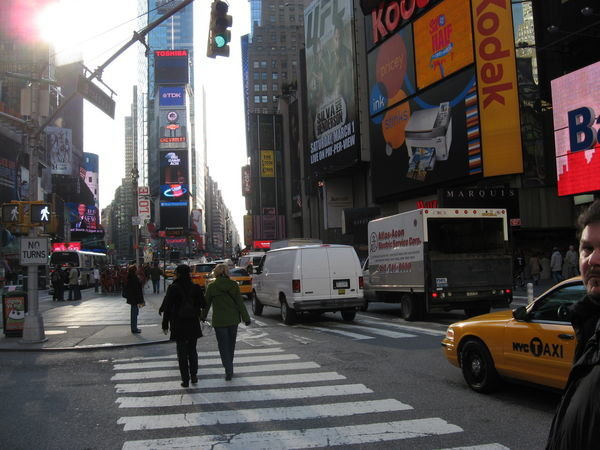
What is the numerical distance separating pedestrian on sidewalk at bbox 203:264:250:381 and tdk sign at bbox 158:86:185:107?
170 m

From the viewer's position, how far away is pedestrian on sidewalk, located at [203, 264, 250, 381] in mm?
8211

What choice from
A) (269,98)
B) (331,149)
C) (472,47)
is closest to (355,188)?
(331,149)

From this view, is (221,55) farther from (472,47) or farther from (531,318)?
(472,47)

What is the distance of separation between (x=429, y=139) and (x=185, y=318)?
2826 centimetres

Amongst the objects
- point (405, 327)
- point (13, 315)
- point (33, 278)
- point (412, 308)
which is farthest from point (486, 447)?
point (13, 315)

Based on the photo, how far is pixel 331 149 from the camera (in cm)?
4809

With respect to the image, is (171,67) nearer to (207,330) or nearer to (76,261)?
(76,261)

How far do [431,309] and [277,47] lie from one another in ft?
423

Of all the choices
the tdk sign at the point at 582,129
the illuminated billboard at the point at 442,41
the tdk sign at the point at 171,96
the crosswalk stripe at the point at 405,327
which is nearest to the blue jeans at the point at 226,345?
the crosswalk stripe at the point at 405,327

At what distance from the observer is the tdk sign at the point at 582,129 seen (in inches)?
1041

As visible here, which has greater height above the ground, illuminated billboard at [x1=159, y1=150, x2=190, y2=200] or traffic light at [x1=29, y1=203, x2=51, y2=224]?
illuminated billboard at [x1=159, y1=150, x2=190, y2=200]

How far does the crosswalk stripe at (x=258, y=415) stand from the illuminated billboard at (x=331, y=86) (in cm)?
3831

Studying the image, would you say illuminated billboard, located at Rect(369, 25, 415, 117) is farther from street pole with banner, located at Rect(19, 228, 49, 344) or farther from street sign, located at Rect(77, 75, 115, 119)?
street pole with banner, located at Rect(19, 228, 49, 344)

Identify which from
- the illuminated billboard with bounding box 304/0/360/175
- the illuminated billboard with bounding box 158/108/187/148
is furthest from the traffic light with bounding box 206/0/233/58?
the illuminated billboard with bounding box 158/108/187/148
